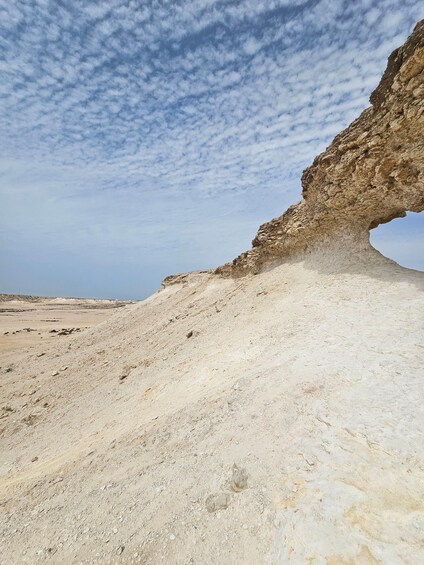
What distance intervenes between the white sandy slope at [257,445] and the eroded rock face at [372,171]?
1.35 m

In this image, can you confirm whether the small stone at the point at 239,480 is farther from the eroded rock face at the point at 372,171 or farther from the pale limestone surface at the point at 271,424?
the eroded rock face at the point at 372,171

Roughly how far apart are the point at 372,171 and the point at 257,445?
8332 mm

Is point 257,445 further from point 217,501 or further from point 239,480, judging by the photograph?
point 217,501

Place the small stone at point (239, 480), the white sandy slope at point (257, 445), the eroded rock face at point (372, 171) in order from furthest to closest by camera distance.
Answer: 1. the eroded rock face at point (372, 171)
2. the small stone at point (239, 480)
3. the white sandy slope at point (257, 445)

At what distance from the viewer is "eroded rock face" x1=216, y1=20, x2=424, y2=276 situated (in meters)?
7.29

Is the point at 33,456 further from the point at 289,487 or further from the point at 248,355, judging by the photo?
the point at 289,487

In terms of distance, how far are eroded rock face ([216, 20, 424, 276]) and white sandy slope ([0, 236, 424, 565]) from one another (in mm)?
1349

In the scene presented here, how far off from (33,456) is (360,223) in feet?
38.9

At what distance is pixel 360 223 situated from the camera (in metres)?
10.1

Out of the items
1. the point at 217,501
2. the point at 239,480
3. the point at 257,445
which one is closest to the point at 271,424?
the point at 257,445

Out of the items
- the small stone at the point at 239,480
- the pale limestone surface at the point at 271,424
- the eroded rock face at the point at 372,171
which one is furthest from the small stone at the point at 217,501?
the eroded rock face at the point at 372,171

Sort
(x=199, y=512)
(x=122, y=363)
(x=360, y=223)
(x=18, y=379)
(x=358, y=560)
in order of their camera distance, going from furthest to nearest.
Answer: (x=18, y=379) → (x=122, y=363) → (x=360, y=223) → (x=199, y=512) → (x=358, y=560)

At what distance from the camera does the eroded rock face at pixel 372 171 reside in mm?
7285

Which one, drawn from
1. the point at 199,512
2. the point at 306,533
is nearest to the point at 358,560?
the point at 306,533
